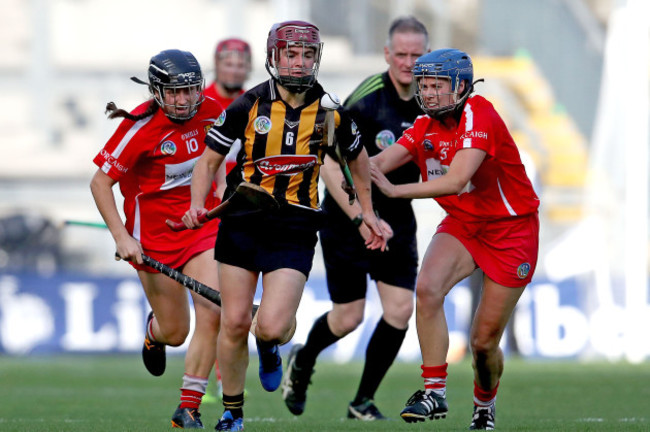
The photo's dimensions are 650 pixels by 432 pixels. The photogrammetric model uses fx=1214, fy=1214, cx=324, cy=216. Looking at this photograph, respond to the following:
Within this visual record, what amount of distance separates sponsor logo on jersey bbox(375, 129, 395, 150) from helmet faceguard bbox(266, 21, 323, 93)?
1653 millimetres

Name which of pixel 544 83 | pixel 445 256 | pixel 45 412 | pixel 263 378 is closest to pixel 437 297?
pixel 445 256

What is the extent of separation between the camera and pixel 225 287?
19.8ft

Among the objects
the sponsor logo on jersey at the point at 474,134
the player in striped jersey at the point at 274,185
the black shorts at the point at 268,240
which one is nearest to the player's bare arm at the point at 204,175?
the player in striped jersey at the point at 274,185

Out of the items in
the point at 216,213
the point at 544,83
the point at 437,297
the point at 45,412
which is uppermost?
the point at 544,83

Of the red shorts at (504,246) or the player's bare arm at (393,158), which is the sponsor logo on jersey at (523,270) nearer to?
the red shorts at (504,246)

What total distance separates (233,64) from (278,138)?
3069 millimetres

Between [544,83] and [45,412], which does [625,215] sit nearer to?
[544,83]

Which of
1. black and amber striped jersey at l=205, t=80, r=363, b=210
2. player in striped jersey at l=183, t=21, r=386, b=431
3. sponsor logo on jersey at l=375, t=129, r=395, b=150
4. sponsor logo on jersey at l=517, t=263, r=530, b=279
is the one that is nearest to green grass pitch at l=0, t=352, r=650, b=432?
player in striped jersey at l=183, t=21, r=386, b=431

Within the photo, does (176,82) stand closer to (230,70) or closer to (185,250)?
(185,250)

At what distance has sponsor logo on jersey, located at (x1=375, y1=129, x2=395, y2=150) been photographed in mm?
7453

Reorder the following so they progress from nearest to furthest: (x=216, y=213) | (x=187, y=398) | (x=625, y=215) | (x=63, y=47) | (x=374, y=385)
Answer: (x=216, y=213) < (x=187, y=398) < (x=374, y=385) < (x=625, y=215) < (x=63, y=47)

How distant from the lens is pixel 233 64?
883 cm

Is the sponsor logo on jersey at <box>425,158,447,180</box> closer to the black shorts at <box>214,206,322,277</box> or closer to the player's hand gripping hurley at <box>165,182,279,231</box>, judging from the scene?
the black shorts at <box>214,206,322,277</box>

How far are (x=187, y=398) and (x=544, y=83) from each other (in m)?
14.5
